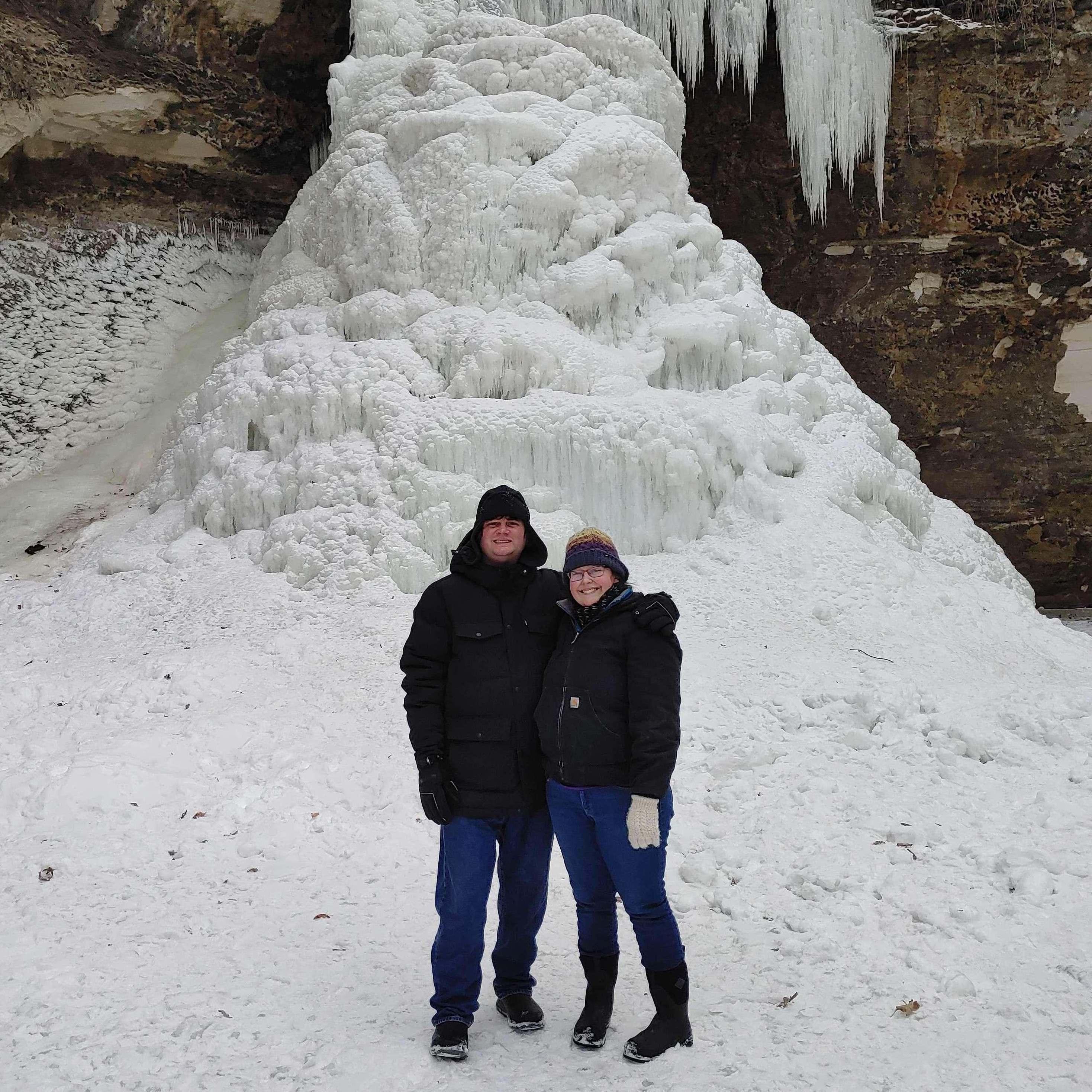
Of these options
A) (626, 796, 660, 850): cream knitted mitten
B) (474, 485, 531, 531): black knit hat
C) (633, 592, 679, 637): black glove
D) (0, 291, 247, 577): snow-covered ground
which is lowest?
(0, 291, 247, 577): snow-covered ground

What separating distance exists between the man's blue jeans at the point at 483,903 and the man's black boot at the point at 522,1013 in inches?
0.7

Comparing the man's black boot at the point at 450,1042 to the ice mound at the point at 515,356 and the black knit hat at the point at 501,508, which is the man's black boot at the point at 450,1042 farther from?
the ice mound at the point at 515,356

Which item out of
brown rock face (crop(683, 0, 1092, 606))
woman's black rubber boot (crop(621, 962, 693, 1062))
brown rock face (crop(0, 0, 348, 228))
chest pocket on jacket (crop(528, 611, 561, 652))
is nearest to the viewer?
woman's black rubber boot (crop(621, 962, 693, 1062))

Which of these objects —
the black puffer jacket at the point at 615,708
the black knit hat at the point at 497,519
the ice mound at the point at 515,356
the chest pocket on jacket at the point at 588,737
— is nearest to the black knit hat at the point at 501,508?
the black knit hat at the point at 497,519

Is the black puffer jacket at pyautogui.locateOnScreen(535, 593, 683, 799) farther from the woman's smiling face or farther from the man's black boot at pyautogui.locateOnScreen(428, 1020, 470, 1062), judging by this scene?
the man's black boot at pyautogui.locateOnScreen(428, 1020, 470, 1062)

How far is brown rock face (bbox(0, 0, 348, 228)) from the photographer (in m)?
10.2

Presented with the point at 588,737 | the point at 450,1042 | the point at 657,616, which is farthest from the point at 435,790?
the point at 657,616

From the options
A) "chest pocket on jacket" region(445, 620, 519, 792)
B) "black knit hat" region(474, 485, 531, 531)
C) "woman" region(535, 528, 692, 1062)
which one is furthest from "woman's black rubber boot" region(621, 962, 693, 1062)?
"black knit hat" region(474, 485, 531, 531)

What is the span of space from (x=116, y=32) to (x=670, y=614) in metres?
10.4

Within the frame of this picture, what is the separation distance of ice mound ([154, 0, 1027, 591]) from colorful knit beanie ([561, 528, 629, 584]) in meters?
3.84

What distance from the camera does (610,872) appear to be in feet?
9.64

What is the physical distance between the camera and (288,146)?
12219mm

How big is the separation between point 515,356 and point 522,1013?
5.47 metres

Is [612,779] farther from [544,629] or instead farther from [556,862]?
[556,862]
